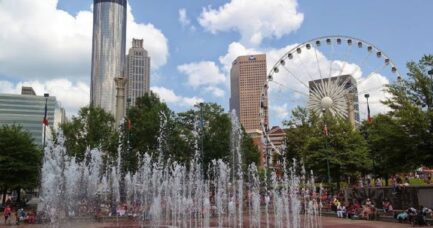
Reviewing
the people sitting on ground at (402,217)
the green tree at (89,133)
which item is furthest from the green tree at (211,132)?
the people sitting on ground at (402,217)

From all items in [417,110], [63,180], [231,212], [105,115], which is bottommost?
[231,212]

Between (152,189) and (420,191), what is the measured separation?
20620 millimetres

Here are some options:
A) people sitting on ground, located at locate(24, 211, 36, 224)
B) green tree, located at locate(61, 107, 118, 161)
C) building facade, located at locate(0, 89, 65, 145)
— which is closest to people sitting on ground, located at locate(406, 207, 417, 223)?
people sitting on ground, located at locate(24, 211, 36, 224)

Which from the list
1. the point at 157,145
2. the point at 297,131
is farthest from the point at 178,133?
the point at 297,131

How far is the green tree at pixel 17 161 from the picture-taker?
4522cm

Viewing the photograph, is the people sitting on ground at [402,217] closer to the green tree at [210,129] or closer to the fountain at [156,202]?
the fountain at [156,202]

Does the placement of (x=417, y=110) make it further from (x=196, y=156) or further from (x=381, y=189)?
(x=196, y=156)

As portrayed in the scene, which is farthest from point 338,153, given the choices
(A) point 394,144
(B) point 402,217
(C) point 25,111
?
(C) point 25,111

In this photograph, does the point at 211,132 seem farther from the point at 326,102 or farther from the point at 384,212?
the point at 384,212

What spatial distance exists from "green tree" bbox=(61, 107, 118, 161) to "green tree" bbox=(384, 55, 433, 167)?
34.6 m

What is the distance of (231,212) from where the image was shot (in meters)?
35.6

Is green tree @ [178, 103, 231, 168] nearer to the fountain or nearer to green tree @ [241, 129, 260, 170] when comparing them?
green tree @ [241, 129, 260, 170]

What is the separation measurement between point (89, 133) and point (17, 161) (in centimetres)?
1227

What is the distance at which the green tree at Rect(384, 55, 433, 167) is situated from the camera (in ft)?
99.4
